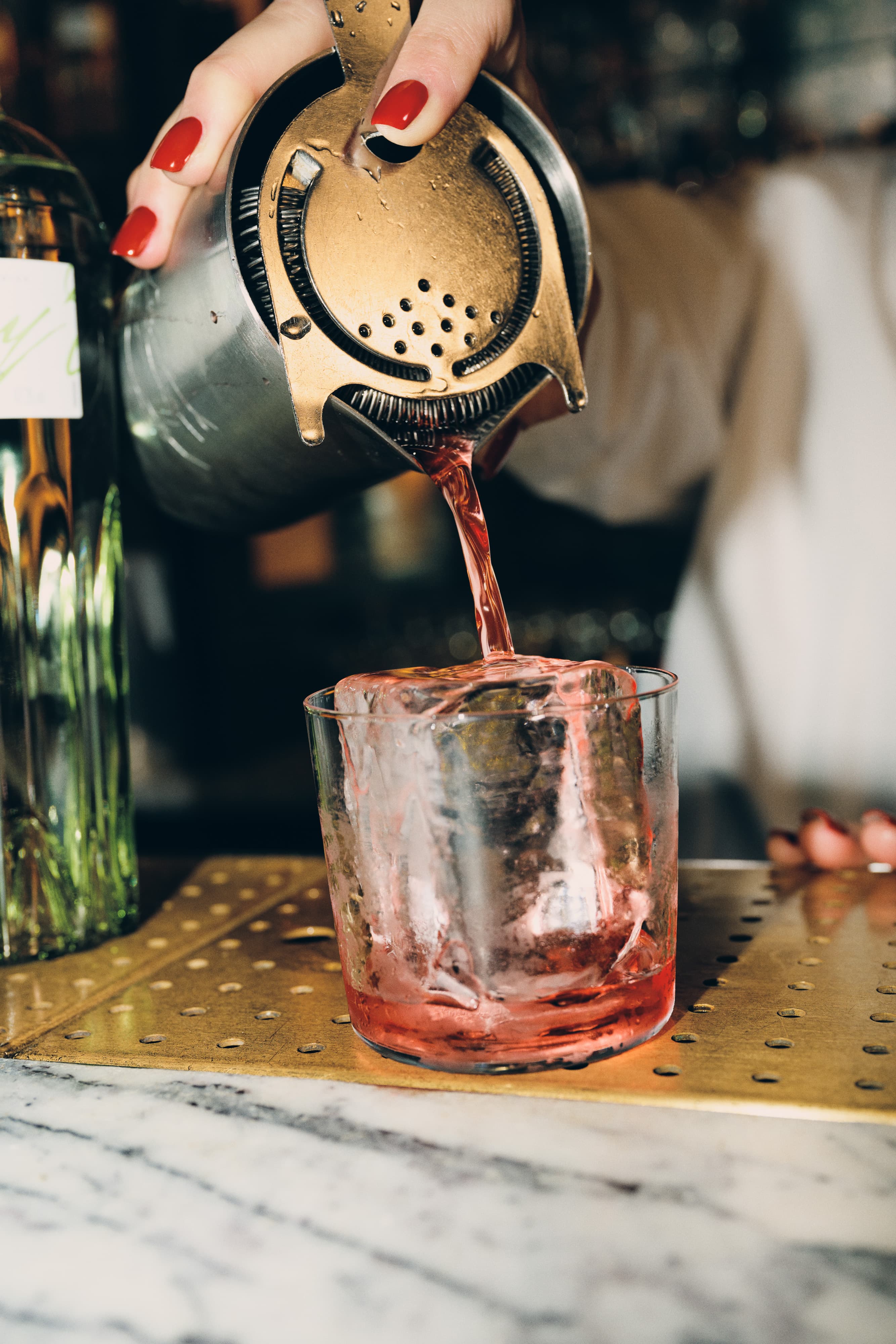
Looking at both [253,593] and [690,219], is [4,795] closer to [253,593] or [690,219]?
[690,219]

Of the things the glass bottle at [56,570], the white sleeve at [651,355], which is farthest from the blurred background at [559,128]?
the glass bottle at [56,570]

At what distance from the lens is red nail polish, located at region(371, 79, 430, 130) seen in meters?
0.54

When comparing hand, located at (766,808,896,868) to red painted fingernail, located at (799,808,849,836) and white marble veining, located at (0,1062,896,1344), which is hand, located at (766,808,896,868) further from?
white marble veining, located at (0,1062,896,1344)

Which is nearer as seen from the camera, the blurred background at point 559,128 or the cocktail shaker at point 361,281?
the cocktail shaker at point 361,281

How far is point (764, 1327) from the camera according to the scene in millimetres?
340

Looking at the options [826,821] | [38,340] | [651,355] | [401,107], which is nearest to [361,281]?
[401,107]

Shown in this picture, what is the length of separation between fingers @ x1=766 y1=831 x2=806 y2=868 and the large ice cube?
312mm

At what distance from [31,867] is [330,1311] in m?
0.39

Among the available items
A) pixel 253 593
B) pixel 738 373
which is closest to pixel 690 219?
pixel 738 373

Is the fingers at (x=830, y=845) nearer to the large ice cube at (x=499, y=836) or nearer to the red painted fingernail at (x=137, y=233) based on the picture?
the large ice cube at (x=499, y=836)

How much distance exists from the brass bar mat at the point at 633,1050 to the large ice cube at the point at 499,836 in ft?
0.17

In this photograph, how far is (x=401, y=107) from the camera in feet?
1.77

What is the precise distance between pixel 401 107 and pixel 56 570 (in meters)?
0.33

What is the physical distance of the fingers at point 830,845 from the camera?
76cm
